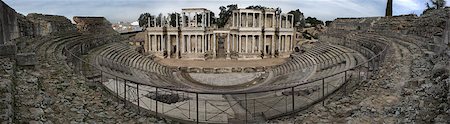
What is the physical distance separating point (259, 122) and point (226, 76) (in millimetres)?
22994

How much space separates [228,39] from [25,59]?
3701 cm

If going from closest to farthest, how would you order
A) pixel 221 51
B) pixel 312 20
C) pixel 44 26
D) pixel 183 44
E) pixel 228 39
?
pixel 44 26 < pixel 183 44 < pixel 228 39 < pixel 221 51 < pixel 312 20

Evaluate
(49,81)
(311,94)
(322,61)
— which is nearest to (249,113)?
(311,94)

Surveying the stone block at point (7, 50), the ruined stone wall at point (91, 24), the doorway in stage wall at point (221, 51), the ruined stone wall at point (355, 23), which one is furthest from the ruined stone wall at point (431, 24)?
the ruined stone wall at point (91, 24)

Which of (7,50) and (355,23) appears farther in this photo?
(355,23)

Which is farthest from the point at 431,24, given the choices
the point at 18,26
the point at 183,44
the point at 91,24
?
the point at 91,24

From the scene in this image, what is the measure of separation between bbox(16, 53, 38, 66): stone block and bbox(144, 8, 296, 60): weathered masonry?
34004mm

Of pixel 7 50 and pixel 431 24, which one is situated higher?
pixel 431 24

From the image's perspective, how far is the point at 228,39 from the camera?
48.8m

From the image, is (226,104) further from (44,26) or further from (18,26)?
(44,26)

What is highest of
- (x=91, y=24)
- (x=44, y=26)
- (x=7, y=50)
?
(x=91, y=24)

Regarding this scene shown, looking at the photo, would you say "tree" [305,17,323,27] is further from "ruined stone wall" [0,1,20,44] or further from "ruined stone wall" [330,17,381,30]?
"ruined stone wall" [0,1,20,44]

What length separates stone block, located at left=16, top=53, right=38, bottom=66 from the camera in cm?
1265

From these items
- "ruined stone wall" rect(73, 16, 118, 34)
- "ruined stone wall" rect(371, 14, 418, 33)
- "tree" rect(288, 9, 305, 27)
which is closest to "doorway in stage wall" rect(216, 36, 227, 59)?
"ruined stone wall" rect(73, 16, 118, 34)
